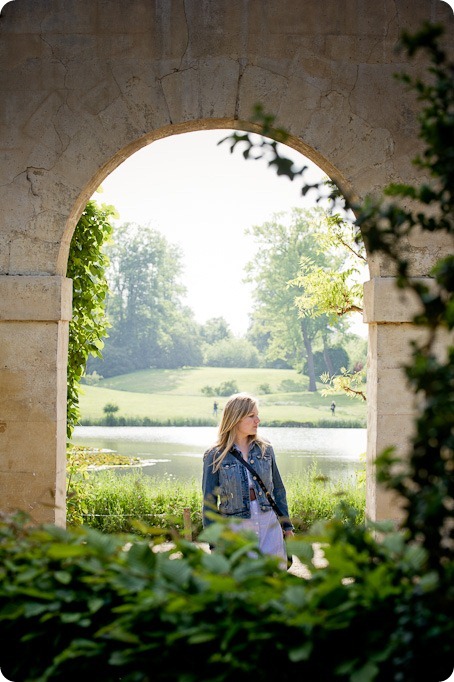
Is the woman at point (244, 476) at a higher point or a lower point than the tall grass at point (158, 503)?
higher

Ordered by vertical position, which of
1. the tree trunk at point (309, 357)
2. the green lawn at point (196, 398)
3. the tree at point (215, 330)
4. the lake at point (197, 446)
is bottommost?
the lake at point (197, 446)

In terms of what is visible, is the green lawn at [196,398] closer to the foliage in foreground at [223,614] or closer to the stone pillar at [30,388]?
the stone pillar at [30,388]

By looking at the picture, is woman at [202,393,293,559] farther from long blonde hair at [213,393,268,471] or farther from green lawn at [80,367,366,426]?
green lawn at [80,367,366,426]

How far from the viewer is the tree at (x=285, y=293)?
2467 centimetres

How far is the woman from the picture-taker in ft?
13.6

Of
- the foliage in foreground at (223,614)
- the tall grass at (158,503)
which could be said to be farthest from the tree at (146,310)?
the foliage in foreground at (223,614)

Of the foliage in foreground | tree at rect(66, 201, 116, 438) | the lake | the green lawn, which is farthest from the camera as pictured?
the green lawn

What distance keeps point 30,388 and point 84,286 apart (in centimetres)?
177

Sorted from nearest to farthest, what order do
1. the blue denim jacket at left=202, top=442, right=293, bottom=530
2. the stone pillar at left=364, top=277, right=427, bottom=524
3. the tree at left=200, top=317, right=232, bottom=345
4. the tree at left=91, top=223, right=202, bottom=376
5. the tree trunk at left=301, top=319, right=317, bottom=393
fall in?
the blue denim jacket at left=202, top=442, right=293, bottom=530 → the stone pillar at left=364, top=277, right=427, bottom=524 → the tree trunk at left=301, top=319, right=317, bottom=393 → the tree at left=91, top=223, right=202, bottom=376 → the tree at left=200, top=317, right=232, bottom=345

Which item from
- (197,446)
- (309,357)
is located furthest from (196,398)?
(197,446)

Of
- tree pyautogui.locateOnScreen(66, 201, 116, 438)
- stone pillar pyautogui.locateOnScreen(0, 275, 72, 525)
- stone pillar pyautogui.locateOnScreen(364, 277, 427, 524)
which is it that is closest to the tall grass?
tree pyautogui.locateOnScreen(66, 201, 116, 438)

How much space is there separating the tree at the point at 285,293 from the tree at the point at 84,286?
55.9 feet

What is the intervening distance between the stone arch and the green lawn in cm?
1545

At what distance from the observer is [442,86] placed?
205 centimetres
